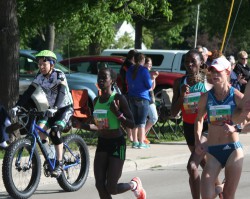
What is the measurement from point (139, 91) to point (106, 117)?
224 inches

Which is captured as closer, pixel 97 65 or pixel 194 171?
pixel 194 171

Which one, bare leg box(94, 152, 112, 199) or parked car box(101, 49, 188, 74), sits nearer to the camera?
bare leg box(94, 152, 112, 199)

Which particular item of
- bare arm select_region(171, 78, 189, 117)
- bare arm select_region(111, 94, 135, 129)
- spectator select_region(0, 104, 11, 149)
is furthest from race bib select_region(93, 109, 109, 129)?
spectator select_region(0, 104, 11, 149)

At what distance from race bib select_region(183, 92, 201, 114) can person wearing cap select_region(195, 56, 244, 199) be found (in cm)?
99

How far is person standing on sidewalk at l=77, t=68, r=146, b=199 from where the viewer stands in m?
7.27

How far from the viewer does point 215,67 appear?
6660 mm

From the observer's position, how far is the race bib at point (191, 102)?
7910 millimetres

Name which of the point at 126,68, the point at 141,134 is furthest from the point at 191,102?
the point at 126,68

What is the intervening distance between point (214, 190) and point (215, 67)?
3.69 feet

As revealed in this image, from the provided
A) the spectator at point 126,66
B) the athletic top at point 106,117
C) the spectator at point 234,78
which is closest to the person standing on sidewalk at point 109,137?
the athletic top at point 106,117

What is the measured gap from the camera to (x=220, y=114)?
6754mm

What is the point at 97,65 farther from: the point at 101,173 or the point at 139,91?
the point at 101,173

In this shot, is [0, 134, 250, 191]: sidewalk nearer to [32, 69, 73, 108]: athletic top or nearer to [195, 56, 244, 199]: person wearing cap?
[32, 69, 73, 108]: athletic top

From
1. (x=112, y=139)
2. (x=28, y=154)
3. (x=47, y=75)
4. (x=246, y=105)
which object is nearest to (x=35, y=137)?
(x=28, y=154)
